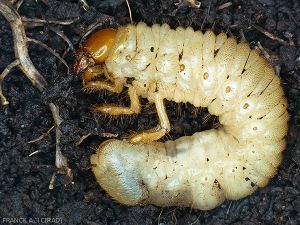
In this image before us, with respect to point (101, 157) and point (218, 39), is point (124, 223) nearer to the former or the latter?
point (101, 157)

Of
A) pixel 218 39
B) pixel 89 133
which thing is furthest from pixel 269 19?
pixel 89 133

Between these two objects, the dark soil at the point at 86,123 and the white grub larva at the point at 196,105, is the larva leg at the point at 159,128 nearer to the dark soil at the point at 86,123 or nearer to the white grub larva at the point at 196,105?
the white grub larva at the point at 196,105

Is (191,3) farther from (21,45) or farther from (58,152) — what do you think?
(58,152)

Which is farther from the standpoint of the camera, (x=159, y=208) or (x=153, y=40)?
(x=159, y=208)

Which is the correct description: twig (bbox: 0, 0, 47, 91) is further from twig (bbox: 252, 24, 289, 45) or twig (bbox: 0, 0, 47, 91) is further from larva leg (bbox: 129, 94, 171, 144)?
twig (bbox: 252, 24, 289, 45)

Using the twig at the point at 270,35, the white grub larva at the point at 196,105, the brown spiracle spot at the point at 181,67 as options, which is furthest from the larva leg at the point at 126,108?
the twig at the point at 270,35

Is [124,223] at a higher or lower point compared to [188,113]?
lower
